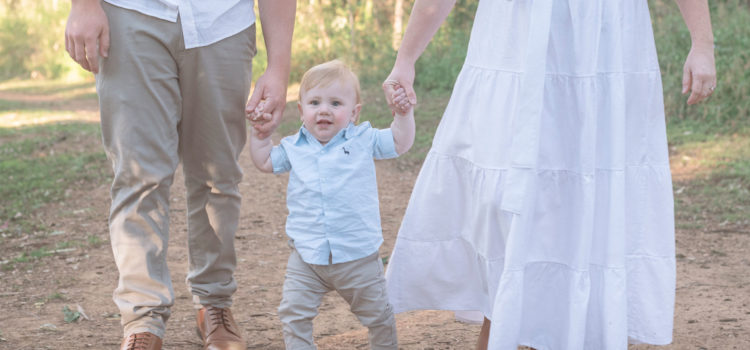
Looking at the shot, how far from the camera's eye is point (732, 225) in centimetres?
542

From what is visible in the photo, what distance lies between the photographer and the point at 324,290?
281cm

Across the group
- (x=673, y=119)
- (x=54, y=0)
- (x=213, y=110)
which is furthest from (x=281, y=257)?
(x=54, y=0)

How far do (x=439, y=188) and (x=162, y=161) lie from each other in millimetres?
901

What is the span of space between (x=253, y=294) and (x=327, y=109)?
1.63 meters

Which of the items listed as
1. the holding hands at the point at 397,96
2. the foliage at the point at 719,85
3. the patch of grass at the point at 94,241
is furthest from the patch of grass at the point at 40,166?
the foliage at the point at 719,85

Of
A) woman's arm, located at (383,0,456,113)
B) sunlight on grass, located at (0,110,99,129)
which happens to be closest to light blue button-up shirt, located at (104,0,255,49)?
woman's arm, located at (383,0,456,113)

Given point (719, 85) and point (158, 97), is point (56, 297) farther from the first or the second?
point (719, 85)

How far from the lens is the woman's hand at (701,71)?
2.50 metres

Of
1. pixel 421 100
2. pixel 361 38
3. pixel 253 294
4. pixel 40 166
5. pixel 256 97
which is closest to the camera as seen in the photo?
pixel 256 97

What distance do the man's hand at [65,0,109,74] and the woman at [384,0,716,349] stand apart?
892mm

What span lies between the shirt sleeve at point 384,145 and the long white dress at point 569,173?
0.24m

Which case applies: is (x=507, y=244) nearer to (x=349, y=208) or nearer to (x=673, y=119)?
(x=349, y=208)

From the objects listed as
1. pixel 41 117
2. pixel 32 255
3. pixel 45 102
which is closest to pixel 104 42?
pixel 32 255

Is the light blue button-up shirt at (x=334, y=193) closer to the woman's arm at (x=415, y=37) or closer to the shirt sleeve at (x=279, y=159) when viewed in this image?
the shirt sleeve at (x=279, y=159)
